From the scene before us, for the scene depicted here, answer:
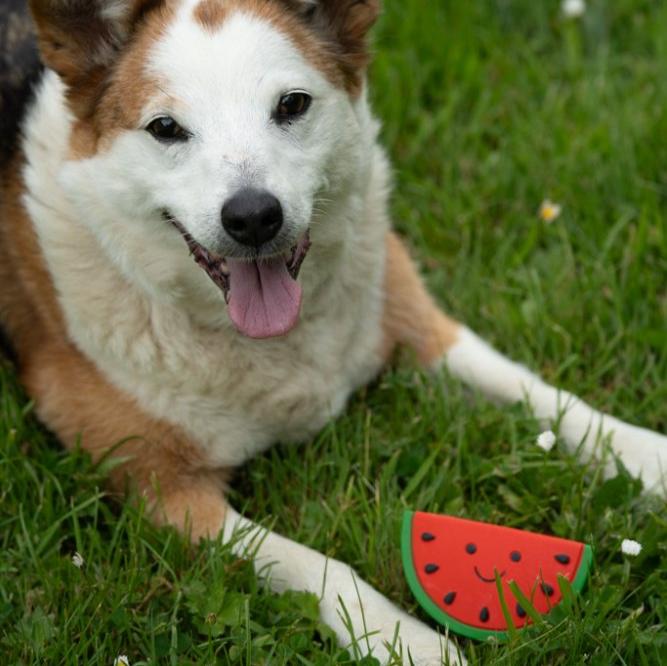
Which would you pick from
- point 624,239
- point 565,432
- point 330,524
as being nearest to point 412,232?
point 624,239

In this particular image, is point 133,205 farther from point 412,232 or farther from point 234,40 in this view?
point 412,232

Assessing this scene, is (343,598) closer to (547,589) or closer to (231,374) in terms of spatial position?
(547,589)

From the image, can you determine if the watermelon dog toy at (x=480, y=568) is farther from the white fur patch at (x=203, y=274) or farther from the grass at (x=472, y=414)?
the white fur patch at (x=203, y=274)

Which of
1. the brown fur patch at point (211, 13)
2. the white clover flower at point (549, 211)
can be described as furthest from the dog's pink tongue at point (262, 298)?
the white clover flower at point (549, 211)

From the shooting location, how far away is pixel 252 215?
8.42 feet

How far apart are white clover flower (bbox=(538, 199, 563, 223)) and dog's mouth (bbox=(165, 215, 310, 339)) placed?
4.47 ft

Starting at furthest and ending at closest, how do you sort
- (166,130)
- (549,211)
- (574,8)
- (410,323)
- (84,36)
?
(574,8) < (549,211) < (410,323) < (84,36) < (166,130)

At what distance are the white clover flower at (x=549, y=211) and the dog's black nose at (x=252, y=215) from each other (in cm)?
159

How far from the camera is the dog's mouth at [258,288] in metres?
2.83

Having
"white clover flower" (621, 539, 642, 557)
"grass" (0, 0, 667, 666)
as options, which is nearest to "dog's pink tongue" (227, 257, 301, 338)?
"grass" (0, 0, 667, 666)

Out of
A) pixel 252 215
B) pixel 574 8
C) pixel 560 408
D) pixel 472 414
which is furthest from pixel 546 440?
pixel 574 8

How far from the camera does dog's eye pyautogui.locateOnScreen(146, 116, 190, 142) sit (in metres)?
2.65

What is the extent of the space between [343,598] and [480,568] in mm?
360

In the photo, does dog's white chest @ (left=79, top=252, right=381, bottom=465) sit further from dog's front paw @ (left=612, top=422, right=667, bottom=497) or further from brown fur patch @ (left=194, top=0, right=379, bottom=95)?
dog's front paw @ (left=612, top=422, right=667, bottom=497)
